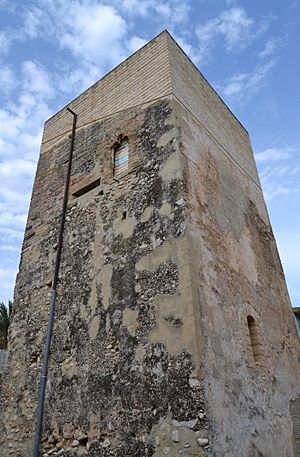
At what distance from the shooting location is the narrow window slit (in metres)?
7.16

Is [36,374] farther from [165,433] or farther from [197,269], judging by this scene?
[197,269]

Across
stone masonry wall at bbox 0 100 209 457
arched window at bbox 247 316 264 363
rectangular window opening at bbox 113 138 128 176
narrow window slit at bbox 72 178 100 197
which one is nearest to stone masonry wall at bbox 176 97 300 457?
arched window at bbox 247 316 264 363

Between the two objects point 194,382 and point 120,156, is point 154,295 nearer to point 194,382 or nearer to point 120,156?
point 194,382

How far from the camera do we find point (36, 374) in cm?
606

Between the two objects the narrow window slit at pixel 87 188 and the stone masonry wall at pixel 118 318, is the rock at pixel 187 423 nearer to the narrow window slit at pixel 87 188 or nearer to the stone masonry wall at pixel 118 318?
the stone masonry wall at pixel 118 318

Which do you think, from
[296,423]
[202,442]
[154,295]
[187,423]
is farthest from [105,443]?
[296,423]

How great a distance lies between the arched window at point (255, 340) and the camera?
5898mm

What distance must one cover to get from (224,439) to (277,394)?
87.5 inches

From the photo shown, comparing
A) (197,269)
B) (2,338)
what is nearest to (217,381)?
(197,269)

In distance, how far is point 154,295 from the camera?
5020 millimetres

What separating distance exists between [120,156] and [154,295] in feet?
10.3

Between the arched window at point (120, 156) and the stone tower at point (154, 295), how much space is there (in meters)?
0.03

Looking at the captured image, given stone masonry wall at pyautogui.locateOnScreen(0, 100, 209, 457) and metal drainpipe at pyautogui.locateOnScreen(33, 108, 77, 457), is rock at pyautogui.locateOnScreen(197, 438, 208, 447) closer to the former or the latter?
stone masonry wall at pyautogui.locateOnScreen(0, 100, 209, 457)

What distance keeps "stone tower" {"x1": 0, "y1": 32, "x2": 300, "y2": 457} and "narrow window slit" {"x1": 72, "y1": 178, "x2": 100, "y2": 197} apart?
27mm
